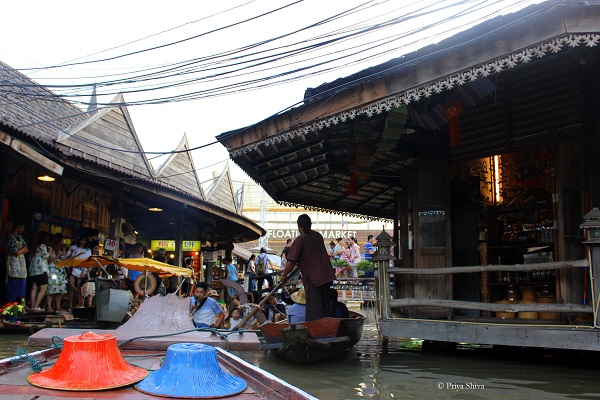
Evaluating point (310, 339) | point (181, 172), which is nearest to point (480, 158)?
point (310, 339)

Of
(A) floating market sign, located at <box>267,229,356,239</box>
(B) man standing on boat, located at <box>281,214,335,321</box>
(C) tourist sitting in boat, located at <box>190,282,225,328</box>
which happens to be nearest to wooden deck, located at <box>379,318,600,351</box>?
(B) man standing on boat, located at <box>281,214,335,321</box>

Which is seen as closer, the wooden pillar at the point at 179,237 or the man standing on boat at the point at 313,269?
the man standing on boat at the point at 313,269

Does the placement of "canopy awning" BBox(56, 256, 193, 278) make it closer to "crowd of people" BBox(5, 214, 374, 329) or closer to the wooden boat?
"crowd of people" BBox(5, 214, 374, 329)

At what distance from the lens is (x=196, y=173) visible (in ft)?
68.6

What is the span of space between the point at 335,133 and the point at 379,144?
1.11 m

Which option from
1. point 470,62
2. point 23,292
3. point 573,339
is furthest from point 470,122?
point 23,292

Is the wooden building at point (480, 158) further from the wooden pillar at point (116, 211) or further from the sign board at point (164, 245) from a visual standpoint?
the sign board at point (164, 245)

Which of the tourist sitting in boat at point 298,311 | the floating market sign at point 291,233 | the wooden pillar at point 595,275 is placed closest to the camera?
the wooden pillar at point 595,275

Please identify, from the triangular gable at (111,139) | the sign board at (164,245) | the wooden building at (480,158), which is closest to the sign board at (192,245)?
the sign board at (164,245)

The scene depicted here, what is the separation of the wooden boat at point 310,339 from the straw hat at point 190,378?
12.2ft

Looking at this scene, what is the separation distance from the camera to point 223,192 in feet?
79.3

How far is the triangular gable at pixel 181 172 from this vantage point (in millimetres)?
18891

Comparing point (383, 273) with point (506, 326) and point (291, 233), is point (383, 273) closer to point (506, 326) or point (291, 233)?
point (506, 326)

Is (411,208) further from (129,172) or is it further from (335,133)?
(129,172)
